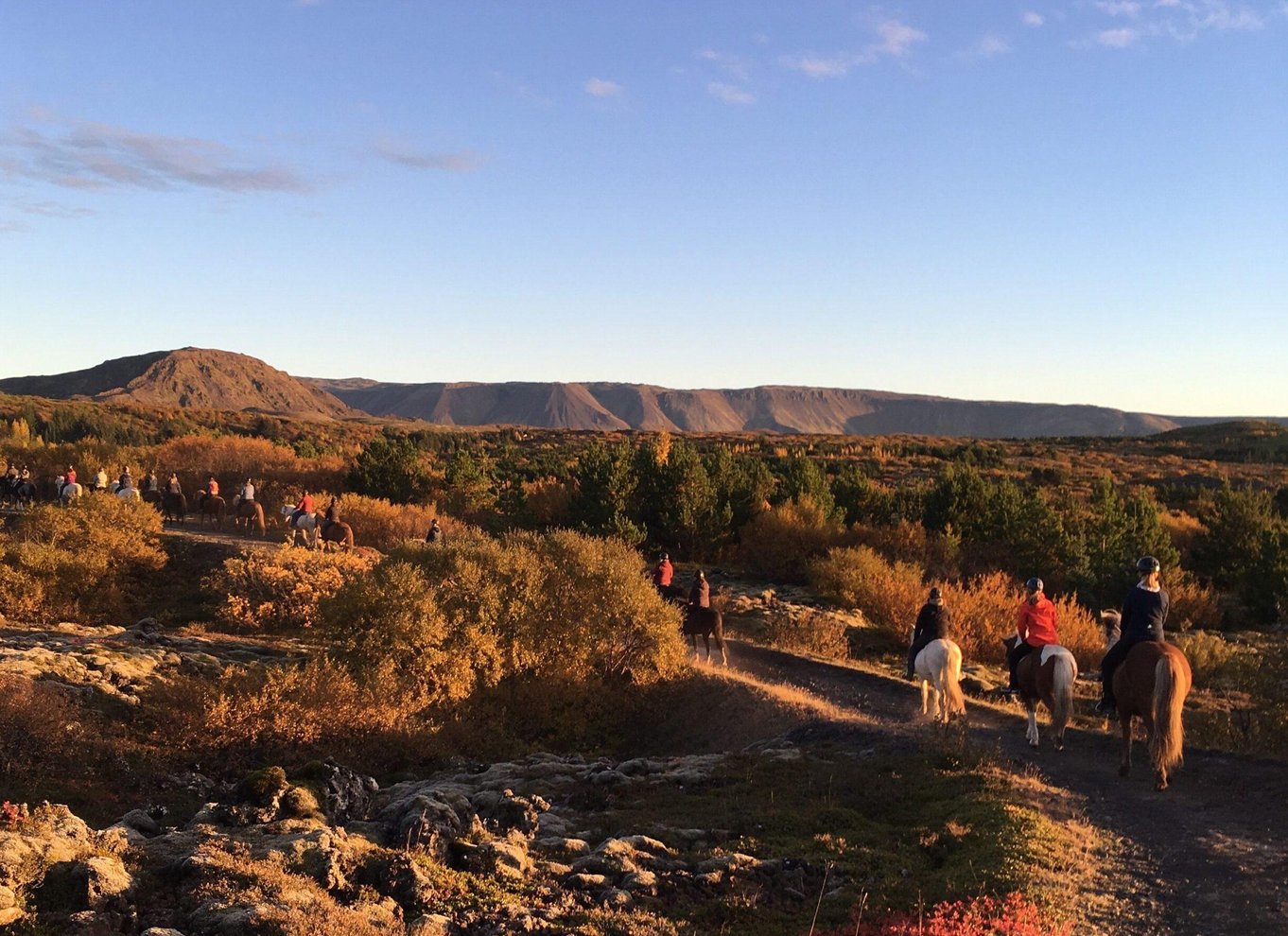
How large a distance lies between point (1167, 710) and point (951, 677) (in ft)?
11.1

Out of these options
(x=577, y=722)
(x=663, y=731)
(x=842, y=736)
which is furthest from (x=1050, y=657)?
(x=577, y=722)

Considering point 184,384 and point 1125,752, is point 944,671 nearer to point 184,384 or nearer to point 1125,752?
point 1125,752

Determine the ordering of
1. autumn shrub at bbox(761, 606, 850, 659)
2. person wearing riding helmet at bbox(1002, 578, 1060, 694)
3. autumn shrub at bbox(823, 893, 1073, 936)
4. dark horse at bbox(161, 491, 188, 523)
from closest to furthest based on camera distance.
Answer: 1. autumn shrub at bbox(823, 893, 1073, 936)
2. person wearing riding helmet at bbox(1002, 578, 1060, 694)
3. autumn shrub at bbox(761, 606, 850, 659)
4. dark horse at bbox(161, 491, 188, 523)

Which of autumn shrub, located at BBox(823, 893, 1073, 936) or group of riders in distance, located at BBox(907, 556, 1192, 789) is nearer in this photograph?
autumn shrub, located at BBox(823, 893, 1073, 936)

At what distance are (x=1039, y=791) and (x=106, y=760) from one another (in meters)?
11.2

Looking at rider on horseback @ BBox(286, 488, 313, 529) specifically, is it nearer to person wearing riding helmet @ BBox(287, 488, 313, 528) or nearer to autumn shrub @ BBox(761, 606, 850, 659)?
person wearing riding helmet @ BBox(287, 488, 313, 528)

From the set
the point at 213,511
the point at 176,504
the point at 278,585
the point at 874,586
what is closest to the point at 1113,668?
the point at 874,586

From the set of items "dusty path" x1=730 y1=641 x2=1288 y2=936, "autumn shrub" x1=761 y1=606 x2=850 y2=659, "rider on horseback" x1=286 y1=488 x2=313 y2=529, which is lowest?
"autumn shrub" x1=761 y1=606 x2=850 y2=659

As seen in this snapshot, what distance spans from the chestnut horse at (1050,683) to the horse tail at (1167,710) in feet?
5.38

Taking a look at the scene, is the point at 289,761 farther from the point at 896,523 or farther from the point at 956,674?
the point at 896,523

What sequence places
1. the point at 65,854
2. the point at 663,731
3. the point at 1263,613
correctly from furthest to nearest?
the point at 1263,613 → the point at 663,731 → the point at 65,854

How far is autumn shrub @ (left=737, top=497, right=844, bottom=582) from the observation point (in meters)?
29.5

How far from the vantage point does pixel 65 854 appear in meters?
7.12

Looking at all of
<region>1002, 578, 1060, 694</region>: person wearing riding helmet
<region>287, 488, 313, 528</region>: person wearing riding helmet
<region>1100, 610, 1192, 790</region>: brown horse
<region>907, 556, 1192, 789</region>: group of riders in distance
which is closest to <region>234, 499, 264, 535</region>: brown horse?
<region>287, 488, 313, 528</region>: person wearing riding helmet
